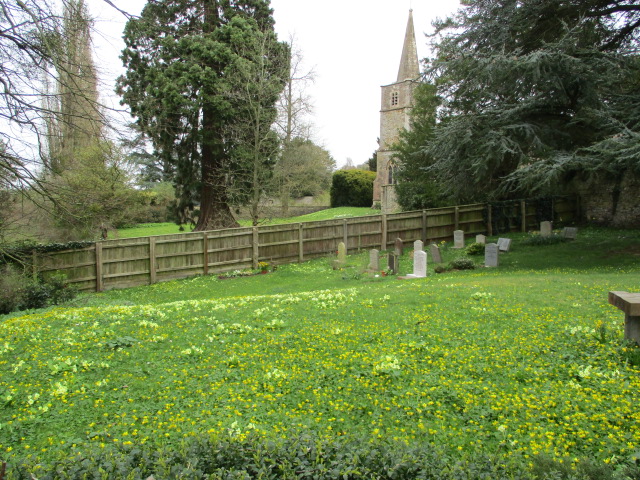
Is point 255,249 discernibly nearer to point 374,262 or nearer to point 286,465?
point 374,262

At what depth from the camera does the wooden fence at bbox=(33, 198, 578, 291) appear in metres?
17.4

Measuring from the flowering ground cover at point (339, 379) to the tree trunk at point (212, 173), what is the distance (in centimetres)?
1572

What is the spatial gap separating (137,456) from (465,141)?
16444mm

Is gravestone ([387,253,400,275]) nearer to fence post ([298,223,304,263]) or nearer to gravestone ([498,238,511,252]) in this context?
gravestone ([498,238,511,252])

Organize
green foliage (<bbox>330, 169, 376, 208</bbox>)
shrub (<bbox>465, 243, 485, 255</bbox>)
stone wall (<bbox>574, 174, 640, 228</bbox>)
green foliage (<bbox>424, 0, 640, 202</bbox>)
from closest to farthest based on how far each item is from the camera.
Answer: green foliage (<bbox>424, 0, 640, 202</bbox>), shrub (<bbox>465, 243, 485, 255</bbox>), stone wall (<bbox>574, 174, 640, 228</bbox>), green foliage (<bbox>330, 169, 376, 208</bbox>)

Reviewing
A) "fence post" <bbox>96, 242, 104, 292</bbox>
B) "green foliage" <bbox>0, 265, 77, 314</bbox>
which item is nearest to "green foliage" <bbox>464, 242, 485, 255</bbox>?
"fence post" <bbox>96, 242, 104, 292</bbox>

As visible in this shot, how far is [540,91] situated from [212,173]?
15.8m

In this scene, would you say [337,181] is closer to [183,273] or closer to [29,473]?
[183,273]

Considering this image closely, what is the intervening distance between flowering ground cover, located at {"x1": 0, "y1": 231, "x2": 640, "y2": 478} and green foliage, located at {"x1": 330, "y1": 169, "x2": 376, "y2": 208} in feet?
153

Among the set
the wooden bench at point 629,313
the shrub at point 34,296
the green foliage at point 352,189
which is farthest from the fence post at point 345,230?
the green foliage at point 352,189

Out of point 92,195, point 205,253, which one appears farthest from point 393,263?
point 92,195

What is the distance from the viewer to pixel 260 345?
257 inches

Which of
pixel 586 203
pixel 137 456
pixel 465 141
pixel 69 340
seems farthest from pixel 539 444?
pixel 586 203

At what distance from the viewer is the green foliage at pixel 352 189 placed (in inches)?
2159
